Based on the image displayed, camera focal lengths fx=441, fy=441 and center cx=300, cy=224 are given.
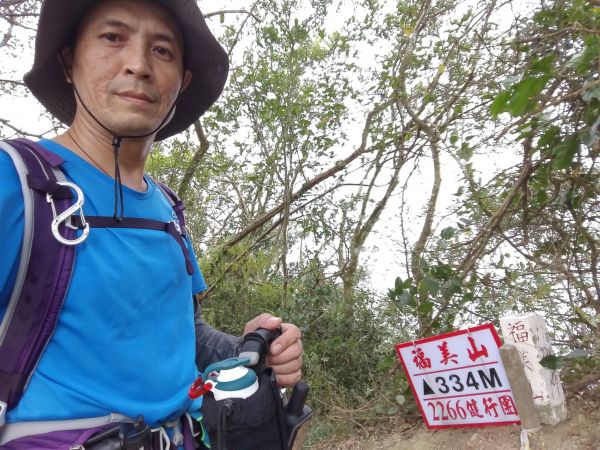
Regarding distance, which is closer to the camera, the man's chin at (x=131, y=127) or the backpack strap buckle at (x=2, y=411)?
the backpack strap buckle at (x=2, y=411)

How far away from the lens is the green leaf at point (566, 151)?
2.04 m

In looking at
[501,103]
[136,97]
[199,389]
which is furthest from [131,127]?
[501,103]

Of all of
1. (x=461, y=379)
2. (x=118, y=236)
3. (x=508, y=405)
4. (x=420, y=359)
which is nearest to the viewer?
(x=118, y=236)

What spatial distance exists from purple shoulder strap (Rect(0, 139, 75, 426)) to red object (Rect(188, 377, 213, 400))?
315 mm

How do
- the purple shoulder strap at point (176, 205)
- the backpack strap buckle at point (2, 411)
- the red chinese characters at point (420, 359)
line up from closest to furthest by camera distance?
the backpack strap buckle at point (2, 411) → the purple shoulder strap at point (176, 205) → the red chinese characters at point (420, 359)

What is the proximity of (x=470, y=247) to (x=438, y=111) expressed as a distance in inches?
54.2

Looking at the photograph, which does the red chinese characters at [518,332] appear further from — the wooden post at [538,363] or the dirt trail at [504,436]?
the dirt trail at [504,436]

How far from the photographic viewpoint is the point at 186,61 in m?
1.40

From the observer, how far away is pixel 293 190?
504 cm

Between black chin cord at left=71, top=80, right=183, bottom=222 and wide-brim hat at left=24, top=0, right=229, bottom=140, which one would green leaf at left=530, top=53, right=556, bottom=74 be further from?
black chin cord at left=71, top=80, right=183, bottom=222

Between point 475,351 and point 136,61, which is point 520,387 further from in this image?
point 136,61

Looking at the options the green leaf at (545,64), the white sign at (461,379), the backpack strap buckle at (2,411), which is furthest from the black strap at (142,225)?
the white sign at (461,379)

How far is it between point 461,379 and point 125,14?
2.36 m

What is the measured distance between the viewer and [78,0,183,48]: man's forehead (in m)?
1.14
